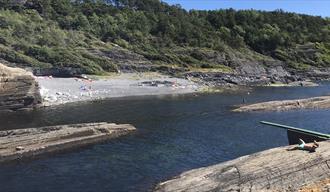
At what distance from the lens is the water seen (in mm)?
36812

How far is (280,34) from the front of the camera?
7072 inches

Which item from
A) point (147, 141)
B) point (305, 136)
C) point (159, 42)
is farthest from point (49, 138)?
point (159, 42)

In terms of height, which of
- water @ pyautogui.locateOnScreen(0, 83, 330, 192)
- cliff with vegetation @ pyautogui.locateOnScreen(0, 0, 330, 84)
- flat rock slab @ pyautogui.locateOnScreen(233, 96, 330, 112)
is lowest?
water @ pyautogui.locateOnScreen(0, 83, 330, 192)

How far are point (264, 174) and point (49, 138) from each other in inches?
978

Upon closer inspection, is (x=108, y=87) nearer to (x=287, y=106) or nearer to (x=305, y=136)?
(x=287, y=106)

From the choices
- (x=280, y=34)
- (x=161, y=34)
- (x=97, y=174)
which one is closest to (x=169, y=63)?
(x=161, y=34)

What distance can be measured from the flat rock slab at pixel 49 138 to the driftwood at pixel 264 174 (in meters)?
16.6

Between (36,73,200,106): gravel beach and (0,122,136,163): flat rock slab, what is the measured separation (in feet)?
90.3

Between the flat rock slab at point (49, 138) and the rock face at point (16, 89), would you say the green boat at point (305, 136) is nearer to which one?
the flat rock slab at point (49, 138)

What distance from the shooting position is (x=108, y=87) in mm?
99812

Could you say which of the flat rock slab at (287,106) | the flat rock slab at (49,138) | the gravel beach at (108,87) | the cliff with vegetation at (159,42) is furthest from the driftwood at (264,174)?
the cliff with vegetation at (159,42)

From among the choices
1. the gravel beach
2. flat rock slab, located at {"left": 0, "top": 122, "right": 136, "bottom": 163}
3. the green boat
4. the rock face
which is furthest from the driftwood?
the gravel beach

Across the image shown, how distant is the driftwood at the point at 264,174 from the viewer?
29344 millimetres

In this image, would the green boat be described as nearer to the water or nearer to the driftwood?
the water
